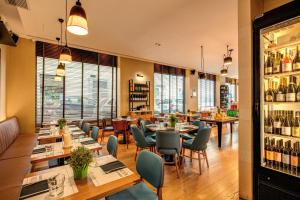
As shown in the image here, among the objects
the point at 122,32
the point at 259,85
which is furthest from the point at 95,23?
the point at 259,85

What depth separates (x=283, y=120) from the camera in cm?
190

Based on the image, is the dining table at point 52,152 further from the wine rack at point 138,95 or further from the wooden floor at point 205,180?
the wine rack at point 138,95

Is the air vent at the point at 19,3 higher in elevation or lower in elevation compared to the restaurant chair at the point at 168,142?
higher

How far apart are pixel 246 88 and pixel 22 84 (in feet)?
18.8

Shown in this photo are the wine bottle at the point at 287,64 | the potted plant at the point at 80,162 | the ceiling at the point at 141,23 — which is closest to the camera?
the potted plant at the point at 80,162

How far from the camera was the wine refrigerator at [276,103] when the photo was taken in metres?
1.73

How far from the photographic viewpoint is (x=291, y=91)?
185cm

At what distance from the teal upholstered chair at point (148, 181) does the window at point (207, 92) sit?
9.22 m

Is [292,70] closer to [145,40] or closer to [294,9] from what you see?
[294,9]

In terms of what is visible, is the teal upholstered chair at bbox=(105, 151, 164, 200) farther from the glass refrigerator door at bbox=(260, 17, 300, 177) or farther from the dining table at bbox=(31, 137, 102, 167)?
the glass refrigerator door at bbox=(260, 17, 300, 177)

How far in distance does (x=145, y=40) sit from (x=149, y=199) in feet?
14.0

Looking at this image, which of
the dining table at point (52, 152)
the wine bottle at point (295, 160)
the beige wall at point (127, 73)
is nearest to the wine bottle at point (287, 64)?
the wine bottle at point (295, 160)

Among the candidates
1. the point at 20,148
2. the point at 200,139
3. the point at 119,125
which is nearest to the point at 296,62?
the point at 200,139

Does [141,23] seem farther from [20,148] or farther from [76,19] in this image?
[20,148]
